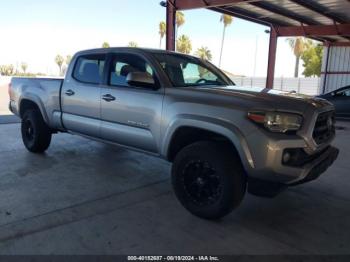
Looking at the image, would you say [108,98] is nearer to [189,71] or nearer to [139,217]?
[189,71]

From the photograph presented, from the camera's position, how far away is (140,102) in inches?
164

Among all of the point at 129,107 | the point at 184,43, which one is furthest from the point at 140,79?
the point at 184,43

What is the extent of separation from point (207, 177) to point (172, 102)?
35.1 inches

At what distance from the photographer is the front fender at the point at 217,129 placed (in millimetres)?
3219

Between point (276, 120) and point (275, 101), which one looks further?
point (275, 101)

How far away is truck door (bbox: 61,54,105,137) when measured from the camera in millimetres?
4844

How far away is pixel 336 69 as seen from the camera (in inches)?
837

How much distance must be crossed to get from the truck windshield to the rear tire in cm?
265

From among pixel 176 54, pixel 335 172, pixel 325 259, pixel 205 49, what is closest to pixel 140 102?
pixel 176 54

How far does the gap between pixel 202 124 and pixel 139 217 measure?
3.79 ft

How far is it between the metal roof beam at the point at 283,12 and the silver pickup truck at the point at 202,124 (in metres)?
9.35

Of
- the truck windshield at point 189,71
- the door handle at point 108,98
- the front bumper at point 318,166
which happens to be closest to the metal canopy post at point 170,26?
the truck windshield at point 189,71

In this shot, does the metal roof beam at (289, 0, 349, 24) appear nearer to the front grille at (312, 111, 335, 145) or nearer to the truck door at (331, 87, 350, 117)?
the truck door at (331, 87, 350, 117)

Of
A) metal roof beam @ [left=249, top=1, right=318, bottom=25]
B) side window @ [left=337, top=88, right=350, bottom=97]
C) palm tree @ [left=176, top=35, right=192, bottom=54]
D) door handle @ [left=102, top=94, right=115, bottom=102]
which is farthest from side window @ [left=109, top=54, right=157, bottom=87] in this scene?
palm tree @ [left=176, top=35, right=192, bottom=54]
